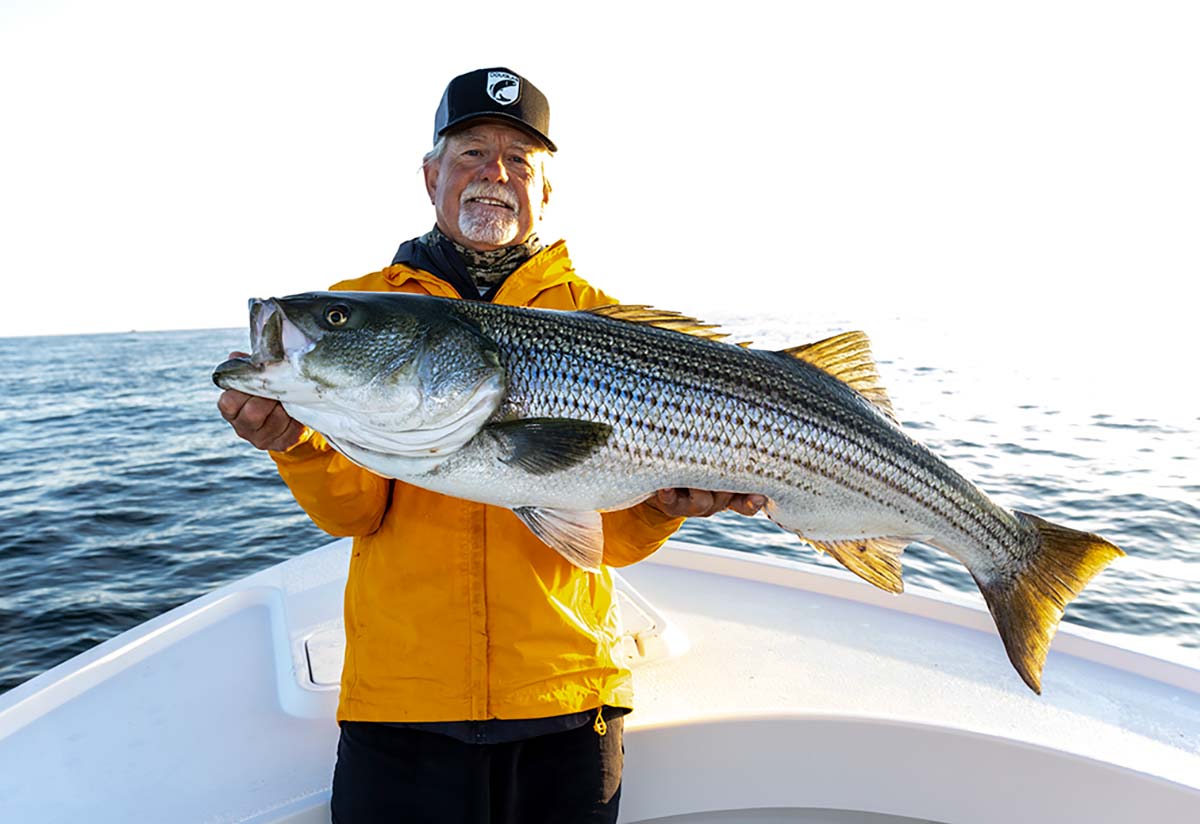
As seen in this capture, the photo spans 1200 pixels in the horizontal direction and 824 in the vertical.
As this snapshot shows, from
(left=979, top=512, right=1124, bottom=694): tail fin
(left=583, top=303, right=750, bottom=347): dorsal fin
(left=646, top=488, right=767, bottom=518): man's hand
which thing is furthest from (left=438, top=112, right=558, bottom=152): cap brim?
(left=979, top=512, right=1124, bottom=694): tail fin

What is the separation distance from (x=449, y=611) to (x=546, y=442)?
2.34ft

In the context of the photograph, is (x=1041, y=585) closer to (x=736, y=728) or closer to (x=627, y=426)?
(x=736, y=728)

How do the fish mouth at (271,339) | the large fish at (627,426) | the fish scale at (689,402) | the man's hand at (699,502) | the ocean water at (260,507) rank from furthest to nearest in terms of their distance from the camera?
1. the ocean water at (260,507)
2. the man's hand at (699,502)
3. the fish scale at (689,402)
4. the large fish at (627,426)
5. the fish mouth at (271,339)

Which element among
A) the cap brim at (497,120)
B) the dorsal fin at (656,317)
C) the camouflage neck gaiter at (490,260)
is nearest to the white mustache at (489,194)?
the camouflage neck gaiter at (490,260)

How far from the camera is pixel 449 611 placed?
250 centimetres

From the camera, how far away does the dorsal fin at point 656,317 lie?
2717 mm

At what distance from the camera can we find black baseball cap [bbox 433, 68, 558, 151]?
3146mm

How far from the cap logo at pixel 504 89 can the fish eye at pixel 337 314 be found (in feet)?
4.39

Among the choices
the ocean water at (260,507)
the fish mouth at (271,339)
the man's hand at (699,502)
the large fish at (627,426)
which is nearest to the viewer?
the fish mouth at (271,339)

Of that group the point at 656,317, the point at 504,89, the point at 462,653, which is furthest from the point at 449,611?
the point at 504,89

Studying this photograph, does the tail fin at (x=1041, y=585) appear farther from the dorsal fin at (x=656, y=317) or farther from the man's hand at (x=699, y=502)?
the dorsal fin at (x=656, y=317)

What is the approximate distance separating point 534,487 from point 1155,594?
875 centimetres

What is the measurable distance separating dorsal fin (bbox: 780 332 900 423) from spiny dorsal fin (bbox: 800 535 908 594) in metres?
0.51

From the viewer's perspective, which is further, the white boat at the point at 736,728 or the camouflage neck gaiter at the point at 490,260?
the camouflage neck gaiter at the point at 490,260
